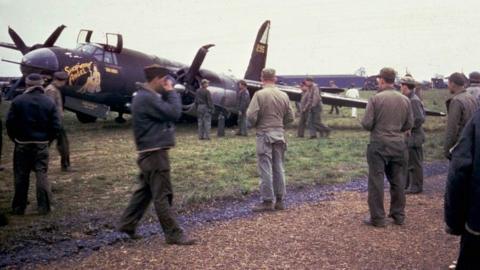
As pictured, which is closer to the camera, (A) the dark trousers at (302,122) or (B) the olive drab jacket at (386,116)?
(B) the olive drab jacket at (386,116)

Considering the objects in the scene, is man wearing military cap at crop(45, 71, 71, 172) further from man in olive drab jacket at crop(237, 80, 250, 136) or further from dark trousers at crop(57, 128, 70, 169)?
man in olive drab jacket at crop(237, 80, 250, 136)

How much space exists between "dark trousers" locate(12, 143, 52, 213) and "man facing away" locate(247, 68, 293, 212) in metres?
3.00

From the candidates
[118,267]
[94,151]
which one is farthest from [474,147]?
[94,151]

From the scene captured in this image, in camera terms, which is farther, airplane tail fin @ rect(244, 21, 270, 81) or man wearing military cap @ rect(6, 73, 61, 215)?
airplane tail fin @ rect(244, 21, 270, 81)

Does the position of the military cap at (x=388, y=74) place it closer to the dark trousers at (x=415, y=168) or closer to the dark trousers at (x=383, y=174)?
the dark trousers at (x=383, y=174)

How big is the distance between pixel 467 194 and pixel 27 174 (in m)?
5.93

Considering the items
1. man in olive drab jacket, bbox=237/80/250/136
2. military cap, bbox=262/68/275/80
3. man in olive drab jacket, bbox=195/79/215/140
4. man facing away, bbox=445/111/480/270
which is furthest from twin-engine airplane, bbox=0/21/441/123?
man facing away, bbox=445/111/480/270

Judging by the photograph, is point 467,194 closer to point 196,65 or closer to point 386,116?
point 386,116

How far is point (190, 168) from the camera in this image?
1072cm

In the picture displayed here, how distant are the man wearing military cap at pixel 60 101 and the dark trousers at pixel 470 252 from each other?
6806mm

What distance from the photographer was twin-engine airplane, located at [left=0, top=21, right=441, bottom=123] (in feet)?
50.8

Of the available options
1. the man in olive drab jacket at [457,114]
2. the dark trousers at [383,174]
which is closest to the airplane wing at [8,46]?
the dark trousers at [383,174]

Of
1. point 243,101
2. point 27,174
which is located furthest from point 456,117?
point 243,101

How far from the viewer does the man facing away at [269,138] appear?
23.4 ft
